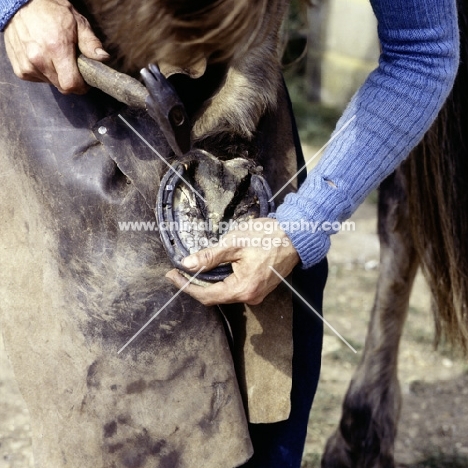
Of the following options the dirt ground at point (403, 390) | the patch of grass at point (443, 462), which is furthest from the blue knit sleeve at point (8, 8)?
the patch of grass at point (443, 462)

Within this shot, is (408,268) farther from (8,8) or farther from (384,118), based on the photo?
(8,8)

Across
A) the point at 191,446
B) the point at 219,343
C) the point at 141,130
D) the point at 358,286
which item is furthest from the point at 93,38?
the point at 358,286

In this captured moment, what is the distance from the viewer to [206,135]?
1.35 meters

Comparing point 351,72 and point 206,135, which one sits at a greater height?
point 206,135

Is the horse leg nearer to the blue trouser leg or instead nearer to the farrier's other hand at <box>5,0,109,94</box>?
the blue trouser leg

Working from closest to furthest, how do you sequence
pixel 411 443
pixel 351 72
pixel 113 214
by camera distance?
pixel 113 214 < pixel 411 443 < pixel 351 72

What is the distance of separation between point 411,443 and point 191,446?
115 centimetres

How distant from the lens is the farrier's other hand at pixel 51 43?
118cm

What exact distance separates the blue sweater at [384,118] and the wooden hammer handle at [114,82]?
0.27 metres

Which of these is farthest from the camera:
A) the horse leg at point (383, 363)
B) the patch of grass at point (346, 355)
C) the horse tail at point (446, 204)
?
the patch of grass at point (346, 355)

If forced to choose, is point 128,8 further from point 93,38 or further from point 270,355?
point 270,355

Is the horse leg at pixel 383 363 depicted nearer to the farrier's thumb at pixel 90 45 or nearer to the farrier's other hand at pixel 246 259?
the farrier's other hand at pixel 246 259

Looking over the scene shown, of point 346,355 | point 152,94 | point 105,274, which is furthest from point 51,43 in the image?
point 346,355

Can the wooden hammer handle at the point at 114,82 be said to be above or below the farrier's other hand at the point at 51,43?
below
